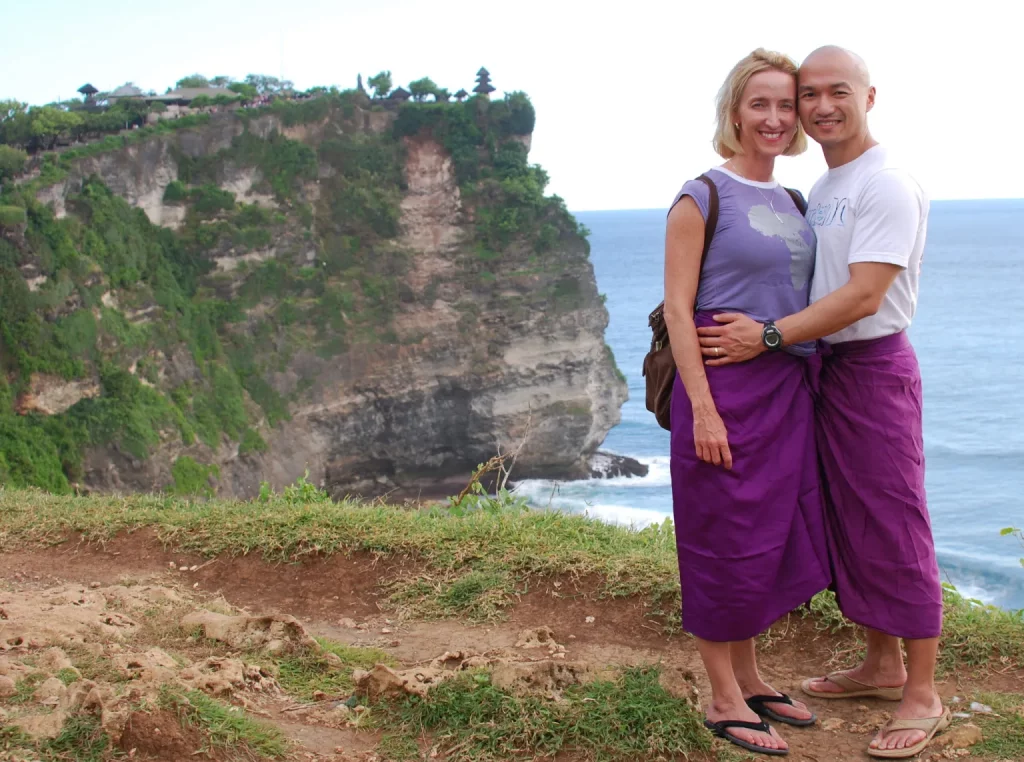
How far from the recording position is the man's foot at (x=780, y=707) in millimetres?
3102

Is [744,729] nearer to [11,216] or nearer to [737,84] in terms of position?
[737,84]

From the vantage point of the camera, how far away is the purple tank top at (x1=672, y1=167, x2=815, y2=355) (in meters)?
2.82

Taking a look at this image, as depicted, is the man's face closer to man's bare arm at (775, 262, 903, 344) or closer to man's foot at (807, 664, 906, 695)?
man's bare arm at (775, 262, 903, 344)

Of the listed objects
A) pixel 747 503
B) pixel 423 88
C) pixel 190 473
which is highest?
pixel 423 88

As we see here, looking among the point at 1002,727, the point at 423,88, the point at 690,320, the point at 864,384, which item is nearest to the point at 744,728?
the point at 1002,727

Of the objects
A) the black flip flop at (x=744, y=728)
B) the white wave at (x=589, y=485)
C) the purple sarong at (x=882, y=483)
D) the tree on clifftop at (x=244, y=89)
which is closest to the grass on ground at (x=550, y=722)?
the black flip flop at (x=744, y=728)

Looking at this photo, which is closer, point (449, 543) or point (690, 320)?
point (690, 320)

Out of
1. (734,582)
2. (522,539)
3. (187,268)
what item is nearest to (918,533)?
(734,582)

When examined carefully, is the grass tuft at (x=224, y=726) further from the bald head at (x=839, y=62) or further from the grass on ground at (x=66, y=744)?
the bald head at (x=839, y=62)

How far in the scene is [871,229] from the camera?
2.73 m

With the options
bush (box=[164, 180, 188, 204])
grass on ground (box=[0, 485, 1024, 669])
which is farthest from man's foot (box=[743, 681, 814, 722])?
bush (box=[164, 180, 188, 204])

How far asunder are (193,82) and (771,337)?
147ft

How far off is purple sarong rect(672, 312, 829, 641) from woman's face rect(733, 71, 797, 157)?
53 centimetres

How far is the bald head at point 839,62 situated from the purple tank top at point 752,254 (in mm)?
368
